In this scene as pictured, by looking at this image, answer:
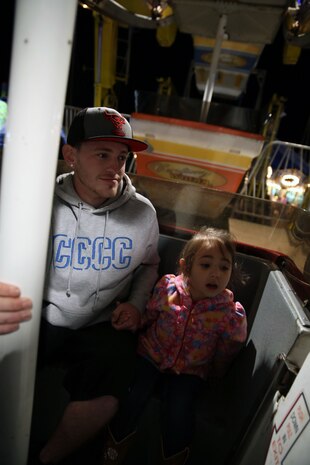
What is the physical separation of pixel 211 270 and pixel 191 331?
0.19m

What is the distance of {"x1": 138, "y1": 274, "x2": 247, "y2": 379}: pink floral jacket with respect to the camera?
838 millimetres

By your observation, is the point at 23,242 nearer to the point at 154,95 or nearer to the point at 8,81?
the point at 8,81

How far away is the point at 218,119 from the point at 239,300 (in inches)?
68.1

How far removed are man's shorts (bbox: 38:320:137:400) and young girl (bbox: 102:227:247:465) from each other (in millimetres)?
58

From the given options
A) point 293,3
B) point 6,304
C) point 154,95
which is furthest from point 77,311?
point 293,3

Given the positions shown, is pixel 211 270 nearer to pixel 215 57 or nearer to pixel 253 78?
pixel 215 57

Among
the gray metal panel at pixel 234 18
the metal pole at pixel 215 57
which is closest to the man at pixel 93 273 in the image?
the metal pole at pixel 215 57

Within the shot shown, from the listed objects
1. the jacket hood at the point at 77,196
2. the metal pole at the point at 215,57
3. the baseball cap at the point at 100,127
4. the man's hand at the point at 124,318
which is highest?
the metal pole at the point at 215,57

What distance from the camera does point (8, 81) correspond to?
0.35m

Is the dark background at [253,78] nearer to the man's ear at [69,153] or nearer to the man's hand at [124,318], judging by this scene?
the man's ear at [69,153]

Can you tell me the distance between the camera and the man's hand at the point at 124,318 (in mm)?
891

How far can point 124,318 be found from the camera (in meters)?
0.89

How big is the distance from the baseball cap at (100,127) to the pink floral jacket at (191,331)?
0.43m

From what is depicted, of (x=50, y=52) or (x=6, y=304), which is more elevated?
(x=50, y=52)
